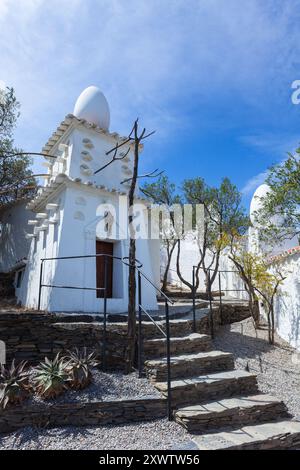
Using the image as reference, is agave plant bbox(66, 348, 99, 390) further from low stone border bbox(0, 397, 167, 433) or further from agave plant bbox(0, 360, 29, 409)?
agave plant bbox(0, 360, 29, 409)

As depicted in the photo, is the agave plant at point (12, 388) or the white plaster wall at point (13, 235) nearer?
the agave plant at point (12, 388)

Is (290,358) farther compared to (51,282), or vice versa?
(51,282)

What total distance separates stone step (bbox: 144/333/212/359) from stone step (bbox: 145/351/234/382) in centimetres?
19

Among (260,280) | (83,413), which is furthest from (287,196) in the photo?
(83,413)

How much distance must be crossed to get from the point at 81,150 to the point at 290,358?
7313 millimetres

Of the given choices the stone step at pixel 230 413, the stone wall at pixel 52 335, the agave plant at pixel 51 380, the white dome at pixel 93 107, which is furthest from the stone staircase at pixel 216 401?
the white dome at pixel 93 107

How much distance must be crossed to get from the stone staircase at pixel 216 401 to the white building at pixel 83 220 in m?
2.62

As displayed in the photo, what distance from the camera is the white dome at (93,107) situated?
967 cm

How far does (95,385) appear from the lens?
4613 mm

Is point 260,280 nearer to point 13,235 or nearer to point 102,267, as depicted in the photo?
point 102,267

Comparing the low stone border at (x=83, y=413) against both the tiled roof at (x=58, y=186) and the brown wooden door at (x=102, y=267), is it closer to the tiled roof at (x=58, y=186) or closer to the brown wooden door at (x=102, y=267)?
the brown wooden door at (x=102, y=267)
